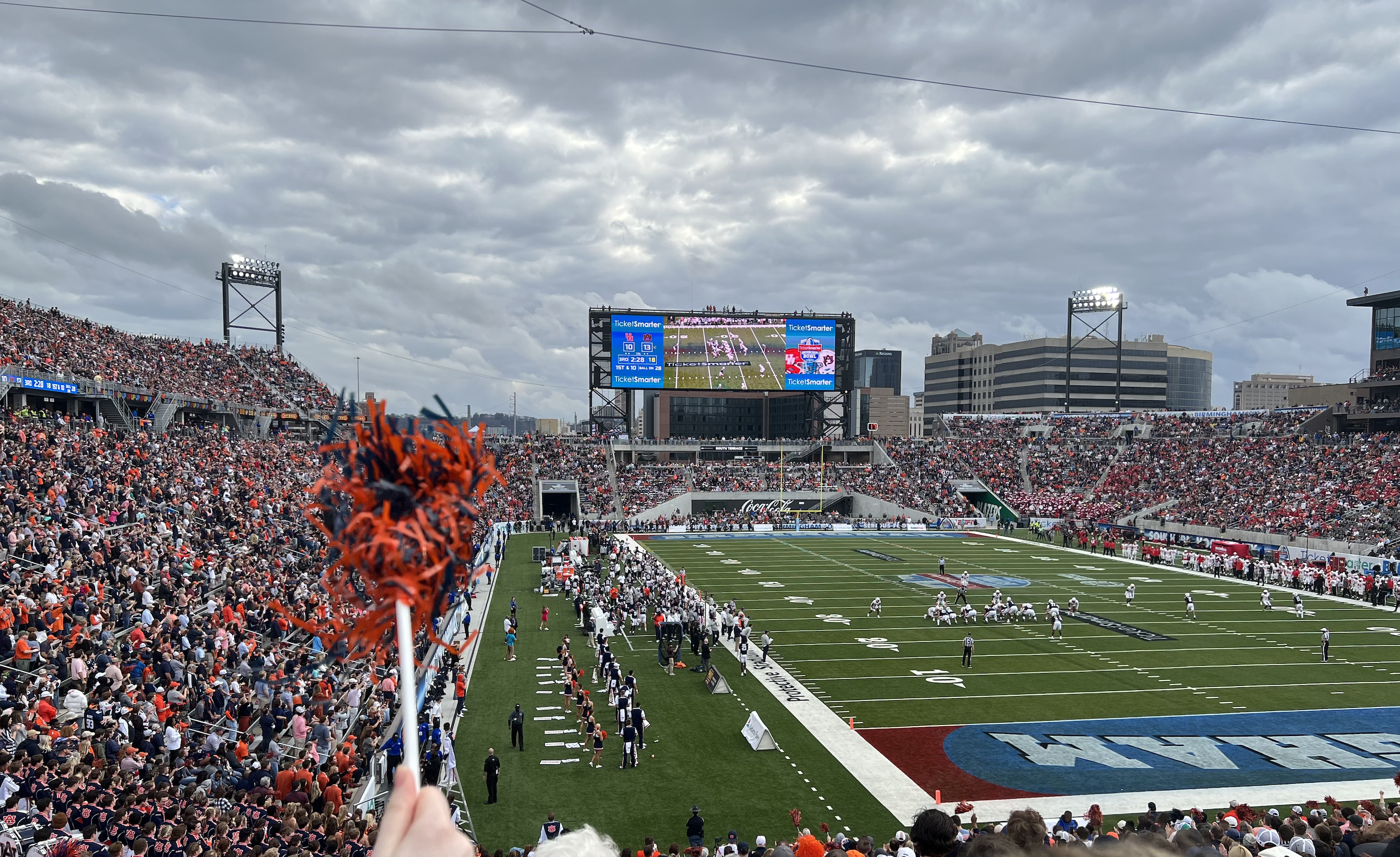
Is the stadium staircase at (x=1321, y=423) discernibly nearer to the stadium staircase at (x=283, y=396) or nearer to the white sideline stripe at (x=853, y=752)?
the white sideline stripe at (x=853, y=752)

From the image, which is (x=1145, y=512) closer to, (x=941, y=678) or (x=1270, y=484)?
(x=1270, y=484)

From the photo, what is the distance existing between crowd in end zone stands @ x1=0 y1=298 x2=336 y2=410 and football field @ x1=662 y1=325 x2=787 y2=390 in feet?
77.1

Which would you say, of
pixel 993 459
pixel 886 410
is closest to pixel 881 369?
pixel 886 410

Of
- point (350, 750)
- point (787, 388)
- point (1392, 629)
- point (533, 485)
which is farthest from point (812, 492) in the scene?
point (350, 750)

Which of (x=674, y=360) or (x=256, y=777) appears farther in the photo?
(x=674, y=360)

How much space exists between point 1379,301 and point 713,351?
4549 cm

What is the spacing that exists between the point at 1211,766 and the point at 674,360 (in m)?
49.9

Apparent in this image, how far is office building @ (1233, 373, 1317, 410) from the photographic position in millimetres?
182500

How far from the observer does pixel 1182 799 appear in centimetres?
1376

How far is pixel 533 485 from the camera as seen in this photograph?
6006 centimetres

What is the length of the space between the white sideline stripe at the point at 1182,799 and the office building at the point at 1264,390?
194491mm

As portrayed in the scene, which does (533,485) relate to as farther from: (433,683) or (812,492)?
(433,683)

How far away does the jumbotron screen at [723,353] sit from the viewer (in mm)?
62406

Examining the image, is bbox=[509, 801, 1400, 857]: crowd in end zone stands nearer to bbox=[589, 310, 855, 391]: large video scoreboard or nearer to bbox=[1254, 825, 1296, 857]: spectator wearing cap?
bbox=[1254, 825, 1296, 857]: spectator wearing cap
